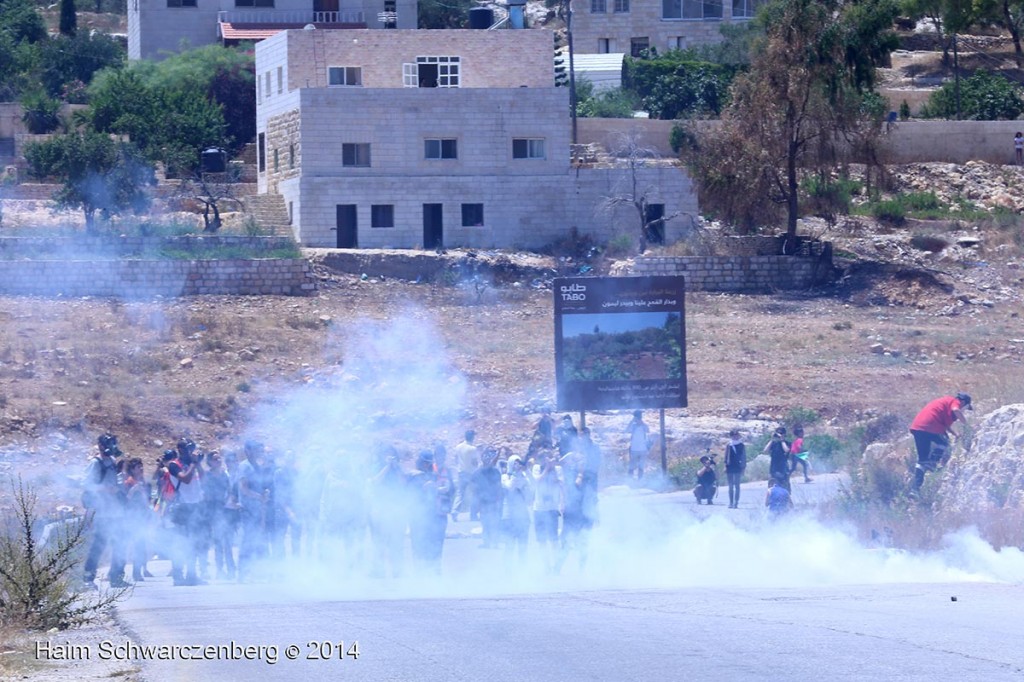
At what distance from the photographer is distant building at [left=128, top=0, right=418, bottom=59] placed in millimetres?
62656

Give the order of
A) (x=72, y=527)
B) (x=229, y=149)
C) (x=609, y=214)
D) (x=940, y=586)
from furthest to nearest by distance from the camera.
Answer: (x=229, y=149), (x=609, y=214), (x=72, y=527), (x=940, y=586)

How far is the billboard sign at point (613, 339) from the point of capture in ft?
72.8

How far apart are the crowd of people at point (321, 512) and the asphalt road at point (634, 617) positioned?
1.16ft

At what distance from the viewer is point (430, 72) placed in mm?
48188

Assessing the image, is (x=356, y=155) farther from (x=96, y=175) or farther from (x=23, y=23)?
(x=23, y=23)

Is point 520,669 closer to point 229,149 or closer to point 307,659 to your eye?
point 307,659

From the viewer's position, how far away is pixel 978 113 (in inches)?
2239

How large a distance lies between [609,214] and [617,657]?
3605 cm

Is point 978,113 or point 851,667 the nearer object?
point 851,667

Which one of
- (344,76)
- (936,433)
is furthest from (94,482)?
(344,76)

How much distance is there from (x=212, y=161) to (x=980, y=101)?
94.2 ft

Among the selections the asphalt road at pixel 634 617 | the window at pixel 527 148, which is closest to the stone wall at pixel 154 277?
the window at pixel 527 148

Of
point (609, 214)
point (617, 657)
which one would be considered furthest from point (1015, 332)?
point (617, 657)

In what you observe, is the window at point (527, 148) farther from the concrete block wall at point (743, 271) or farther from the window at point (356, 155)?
the concrete block wall at point (743, 271)
